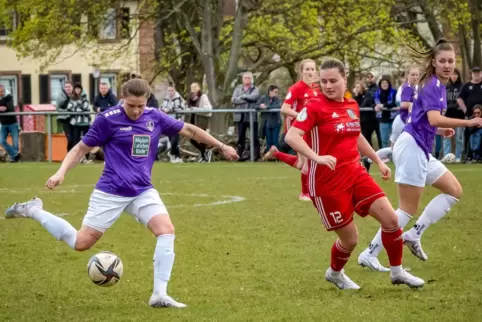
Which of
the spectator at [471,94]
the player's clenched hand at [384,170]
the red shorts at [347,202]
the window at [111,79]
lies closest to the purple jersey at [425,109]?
the player's clenched hand at [384,170]

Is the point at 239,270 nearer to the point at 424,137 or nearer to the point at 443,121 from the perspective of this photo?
the point at 424,137

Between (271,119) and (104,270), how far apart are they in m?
17.2

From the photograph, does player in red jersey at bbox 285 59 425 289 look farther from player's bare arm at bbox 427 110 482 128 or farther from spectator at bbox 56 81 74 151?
spectator at bbox 56 81 74 151

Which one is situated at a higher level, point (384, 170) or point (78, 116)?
point (384, 170)

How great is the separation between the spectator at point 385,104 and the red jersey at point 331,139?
1582cm

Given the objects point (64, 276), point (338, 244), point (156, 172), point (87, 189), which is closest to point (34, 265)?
point (64, 276)

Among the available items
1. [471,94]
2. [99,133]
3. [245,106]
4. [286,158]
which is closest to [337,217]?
[99,133]

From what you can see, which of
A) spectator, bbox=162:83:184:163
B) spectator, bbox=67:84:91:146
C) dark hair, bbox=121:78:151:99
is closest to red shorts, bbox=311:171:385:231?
dark hair, bbox=121:78:151:99

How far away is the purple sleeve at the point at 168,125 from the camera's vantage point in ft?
27.3

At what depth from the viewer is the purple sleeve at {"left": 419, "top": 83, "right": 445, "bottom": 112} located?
915cm

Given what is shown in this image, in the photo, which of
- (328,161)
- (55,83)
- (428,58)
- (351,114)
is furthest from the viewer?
(55,83)

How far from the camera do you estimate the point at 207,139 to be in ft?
27.2

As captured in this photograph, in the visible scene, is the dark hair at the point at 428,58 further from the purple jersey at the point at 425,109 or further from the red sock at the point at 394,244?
the red sock at the point at 394,244

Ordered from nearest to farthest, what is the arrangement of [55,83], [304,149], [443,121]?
1. [304,149]
2. [443,121]
3. [55,83]
